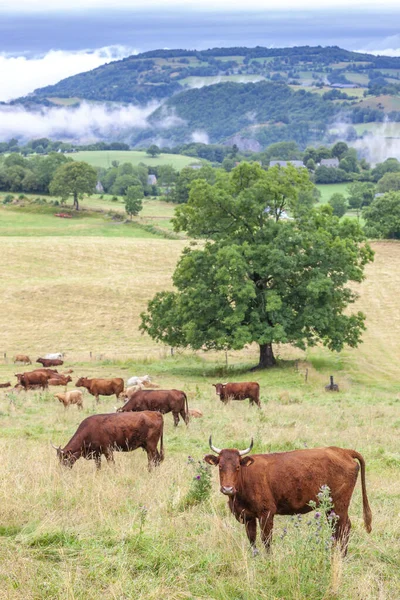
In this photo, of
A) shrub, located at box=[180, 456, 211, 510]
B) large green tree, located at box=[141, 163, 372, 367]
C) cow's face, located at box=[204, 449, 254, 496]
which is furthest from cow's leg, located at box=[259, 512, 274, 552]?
large green tree, located at box=[141, 163, 372, 367]

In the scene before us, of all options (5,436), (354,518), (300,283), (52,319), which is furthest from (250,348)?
(354,518)

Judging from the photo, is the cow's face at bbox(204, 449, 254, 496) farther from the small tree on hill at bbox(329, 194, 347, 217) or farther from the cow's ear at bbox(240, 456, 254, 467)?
the small tree on hill at bbox(329, 194, 347, 217)

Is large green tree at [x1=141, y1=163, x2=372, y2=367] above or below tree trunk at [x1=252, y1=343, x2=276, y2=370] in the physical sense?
above

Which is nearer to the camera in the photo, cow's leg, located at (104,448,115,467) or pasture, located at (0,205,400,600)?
pasture, located at (0,205,400,600)

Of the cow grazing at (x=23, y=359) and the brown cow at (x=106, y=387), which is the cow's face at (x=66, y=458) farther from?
the cow grazing at (x=23, y=359)

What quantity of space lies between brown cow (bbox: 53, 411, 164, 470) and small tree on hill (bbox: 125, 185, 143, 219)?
91.4 meters

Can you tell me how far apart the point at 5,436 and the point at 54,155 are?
132 meters

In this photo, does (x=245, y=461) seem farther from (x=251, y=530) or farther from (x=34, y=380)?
(x=34, y=380)

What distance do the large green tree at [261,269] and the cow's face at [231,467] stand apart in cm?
2367

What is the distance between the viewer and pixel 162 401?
18.5 m

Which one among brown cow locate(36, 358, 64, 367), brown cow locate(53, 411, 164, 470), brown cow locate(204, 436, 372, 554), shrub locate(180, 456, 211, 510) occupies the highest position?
brown cow locate(204, 436, 372, 554)

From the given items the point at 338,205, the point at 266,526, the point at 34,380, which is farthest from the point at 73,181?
the point at 266,526

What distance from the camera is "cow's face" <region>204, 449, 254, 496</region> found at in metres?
8.37

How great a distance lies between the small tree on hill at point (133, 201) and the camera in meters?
104
